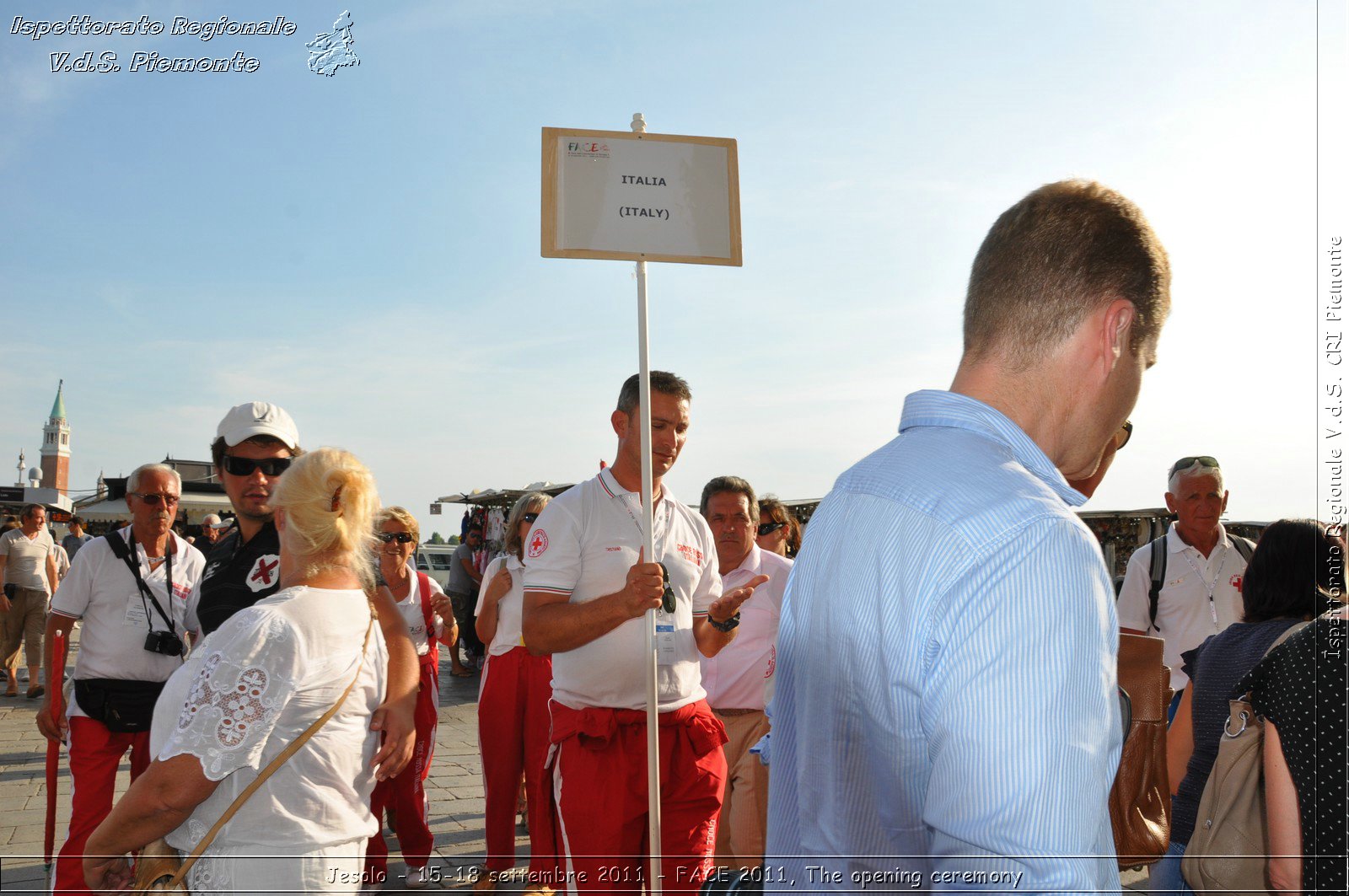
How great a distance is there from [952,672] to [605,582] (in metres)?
2.75

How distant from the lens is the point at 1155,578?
5.55m

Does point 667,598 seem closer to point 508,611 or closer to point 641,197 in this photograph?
point 641,197

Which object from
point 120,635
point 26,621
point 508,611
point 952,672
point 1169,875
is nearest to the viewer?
point 952,672

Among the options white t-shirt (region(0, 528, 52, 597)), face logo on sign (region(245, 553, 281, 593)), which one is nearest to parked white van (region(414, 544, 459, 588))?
white t-shirt (region(0, 528, 52, 597))

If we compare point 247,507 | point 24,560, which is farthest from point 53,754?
point 24,560

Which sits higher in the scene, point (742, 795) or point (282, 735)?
point (282, 735)

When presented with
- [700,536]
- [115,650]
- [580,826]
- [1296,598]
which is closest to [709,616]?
[700,536]

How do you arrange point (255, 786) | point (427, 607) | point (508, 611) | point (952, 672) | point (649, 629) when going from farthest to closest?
1. point (427, 607)
2. point (508, 611)
3. point (649, 629)
4. point (255, 786)
5. point (952, 672)

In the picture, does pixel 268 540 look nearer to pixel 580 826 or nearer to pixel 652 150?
pixel 580 826

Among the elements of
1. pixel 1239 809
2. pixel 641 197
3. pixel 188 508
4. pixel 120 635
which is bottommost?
pixel 1239 809

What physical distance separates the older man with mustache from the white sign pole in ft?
8.62

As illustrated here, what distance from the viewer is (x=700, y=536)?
4289 mm

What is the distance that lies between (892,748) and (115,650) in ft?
16.0

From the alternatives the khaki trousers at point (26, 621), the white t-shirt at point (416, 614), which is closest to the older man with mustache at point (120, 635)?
the white t-shirt at point (416, 614)
